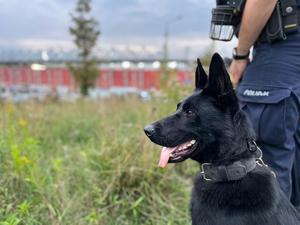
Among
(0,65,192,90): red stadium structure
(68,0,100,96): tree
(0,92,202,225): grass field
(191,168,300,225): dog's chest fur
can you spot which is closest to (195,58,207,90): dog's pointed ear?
(191,168,300,225): dog's chest fur

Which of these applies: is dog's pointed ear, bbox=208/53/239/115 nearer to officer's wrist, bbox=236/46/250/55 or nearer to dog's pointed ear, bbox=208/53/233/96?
dog's pointed ear, bbox=208/53/233/96

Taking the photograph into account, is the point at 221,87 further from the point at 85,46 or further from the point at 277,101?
the point at 85,46

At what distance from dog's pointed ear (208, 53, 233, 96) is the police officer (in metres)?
0.45

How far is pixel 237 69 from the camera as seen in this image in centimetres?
283

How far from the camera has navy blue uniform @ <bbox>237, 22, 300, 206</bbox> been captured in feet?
8.14

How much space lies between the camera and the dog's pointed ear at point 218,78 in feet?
6.91

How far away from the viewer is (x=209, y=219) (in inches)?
83.6

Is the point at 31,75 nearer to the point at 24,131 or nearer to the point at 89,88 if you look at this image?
the point at 89,88

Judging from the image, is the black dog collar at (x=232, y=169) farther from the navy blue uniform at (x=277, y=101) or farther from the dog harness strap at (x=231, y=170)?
the navy blue uniform at (x=277, y=101)

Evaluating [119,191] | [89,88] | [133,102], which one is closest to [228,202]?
[119,191]

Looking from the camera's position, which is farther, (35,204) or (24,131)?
(24,131)

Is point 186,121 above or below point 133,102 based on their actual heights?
above

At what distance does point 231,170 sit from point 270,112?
0.57 meters

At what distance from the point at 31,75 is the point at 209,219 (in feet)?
146
